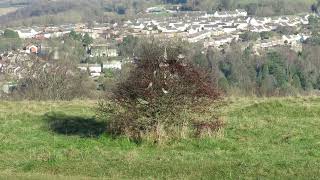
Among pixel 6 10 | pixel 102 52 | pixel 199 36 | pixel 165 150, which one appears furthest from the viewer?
pixel 6 10

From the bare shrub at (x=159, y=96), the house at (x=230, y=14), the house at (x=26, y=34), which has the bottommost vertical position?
the house at (x=230, y=14)

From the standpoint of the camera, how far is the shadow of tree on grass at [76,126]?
59.2ft

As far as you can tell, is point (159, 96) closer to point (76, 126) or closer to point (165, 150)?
point (165, 150)

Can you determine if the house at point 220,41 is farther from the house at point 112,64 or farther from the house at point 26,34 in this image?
the house at point 26,34

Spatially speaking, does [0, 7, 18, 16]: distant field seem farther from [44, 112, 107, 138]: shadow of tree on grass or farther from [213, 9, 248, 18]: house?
[44, 112, 107, 138]: shadow of tree on grass

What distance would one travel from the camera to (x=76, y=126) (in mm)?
18984

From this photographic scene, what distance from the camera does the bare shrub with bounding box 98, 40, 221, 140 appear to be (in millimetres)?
16703

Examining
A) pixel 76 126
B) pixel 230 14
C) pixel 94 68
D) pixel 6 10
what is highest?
pixel 76 126

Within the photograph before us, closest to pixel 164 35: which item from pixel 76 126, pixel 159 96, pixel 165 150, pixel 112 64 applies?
pixel 112 64

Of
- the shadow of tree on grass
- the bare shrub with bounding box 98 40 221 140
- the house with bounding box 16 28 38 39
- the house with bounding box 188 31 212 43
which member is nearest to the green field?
the shadow of tree on grass

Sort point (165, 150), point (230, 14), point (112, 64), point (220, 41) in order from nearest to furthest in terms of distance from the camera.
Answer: point (165, 150) → point (112, 64) → point (220, 41) → point (230, 14)

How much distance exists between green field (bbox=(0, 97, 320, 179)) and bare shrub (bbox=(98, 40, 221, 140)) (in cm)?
58

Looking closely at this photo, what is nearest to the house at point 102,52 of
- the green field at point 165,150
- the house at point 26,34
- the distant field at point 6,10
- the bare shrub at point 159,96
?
the house at point 26,34

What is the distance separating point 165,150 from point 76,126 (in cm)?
430
